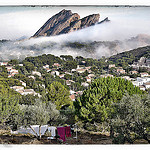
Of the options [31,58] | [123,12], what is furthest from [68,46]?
[123,12]

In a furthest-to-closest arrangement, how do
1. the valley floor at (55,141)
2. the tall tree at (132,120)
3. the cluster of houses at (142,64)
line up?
the cluster of houses at (142,64)
the valley floor at (55,141)
the tall tree at (132,120)

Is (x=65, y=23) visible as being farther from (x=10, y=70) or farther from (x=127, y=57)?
(x=10, y=70)

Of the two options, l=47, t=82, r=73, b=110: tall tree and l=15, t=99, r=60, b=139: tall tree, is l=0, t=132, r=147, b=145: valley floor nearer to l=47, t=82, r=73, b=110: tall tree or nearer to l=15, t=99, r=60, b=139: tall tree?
l=15, t=99, r=60, b=139: tall tree

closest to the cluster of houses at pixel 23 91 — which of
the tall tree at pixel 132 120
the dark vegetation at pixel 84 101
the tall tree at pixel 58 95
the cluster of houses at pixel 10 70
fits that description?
the dark vegetation at pixel 84 101

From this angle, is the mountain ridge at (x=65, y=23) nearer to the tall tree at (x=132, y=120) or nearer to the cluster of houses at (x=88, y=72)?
the cluster of houses at (x=88, y=72)

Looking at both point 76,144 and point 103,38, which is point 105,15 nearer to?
point 103,38

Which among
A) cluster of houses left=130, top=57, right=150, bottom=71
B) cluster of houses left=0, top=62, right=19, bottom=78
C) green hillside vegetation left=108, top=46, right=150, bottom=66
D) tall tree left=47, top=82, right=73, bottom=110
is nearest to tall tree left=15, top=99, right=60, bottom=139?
tall tree left=47, top=82, right=73, bottom=110

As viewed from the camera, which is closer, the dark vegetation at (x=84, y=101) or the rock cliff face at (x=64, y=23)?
the dark vegetation at (x=84, y=101)

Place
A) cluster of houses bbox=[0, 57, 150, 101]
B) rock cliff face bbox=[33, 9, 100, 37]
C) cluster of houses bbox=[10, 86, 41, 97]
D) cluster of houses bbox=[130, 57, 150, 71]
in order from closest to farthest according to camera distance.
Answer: rock cliff face bbox=[33, 9, 100, 37] < cluster of houses bbox=[0, 57, 150, 101] < cluster of houses bbox=[130, 57, 150, 71] < cluster of houses bbox=[10, 86, 41, 97]
